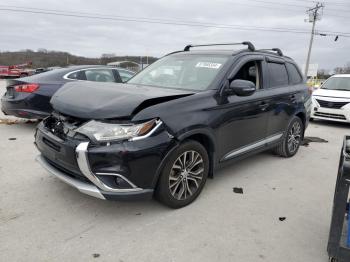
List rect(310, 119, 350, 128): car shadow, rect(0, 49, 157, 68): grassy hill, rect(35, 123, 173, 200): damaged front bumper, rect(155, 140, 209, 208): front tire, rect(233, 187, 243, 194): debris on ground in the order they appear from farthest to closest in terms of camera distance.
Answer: rect(0, 49, 157, 68): grassy hill, rect(310, 119, 350, 128): car shadow, rect(233, 187, 243, 194): debris on ground, rect(155, 140, 209, 208): front tire, rect(35, 123, 173, 200): damaged front bumper

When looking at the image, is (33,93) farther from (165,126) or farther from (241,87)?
(241,87)

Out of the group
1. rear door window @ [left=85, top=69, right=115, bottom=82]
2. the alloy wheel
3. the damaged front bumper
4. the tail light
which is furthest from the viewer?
rear door window @ [left=85, top=69, right=115, bottom=82]

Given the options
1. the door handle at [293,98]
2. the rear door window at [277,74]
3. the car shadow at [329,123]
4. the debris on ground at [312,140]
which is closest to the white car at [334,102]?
the car shadow at [329,123]

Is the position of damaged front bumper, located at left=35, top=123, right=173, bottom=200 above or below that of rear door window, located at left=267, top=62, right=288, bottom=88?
below

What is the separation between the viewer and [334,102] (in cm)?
923

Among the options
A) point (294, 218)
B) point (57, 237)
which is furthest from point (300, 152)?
point (57, 237)

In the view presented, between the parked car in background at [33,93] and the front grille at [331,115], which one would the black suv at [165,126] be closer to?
the parked car in background at [33,93]

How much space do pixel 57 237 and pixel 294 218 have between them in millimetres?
2455

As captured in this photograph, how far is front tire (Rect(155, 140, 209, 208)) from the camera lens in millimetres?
3285

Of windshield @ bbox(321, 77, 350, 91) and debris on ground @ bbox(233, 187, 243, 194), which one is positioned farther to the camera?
windshield @ bbox(321, 77, 350, 91)

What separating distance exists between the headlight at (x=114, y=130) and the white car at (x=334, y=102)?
7814mm

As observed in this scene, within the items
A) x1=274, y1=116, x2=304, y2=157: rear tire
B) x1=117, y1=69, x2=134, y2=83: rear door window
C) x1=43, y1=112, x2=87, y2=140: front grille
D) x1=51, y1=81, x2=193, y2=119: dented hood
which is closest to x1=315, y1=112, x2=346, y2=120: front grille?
x1=274, y1=116, x2=304, y2=157: rear tire

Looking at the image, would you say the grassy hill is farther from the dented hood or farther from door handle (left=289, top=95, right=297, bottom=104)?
the dented hood

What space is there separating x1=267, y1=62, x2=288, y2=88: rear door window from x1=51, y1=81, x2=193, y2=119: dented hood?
1.96m
